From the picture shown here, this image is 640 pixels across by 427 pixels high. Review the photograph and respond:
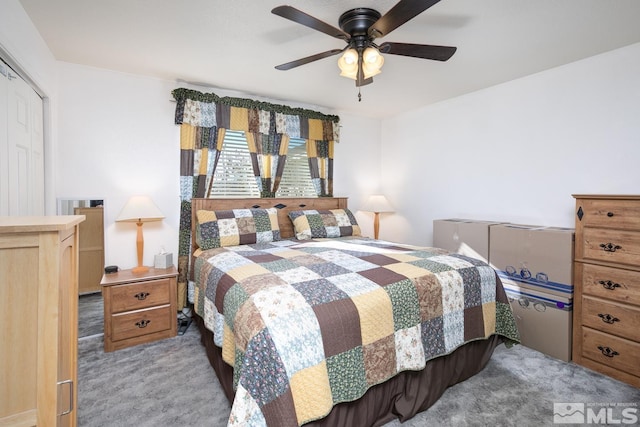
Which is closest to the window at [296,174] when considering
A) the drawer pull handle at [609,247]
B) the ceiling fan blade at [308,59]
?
the ceiling fan blade at [308,59]

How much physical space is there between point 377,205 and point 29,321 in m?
3.74

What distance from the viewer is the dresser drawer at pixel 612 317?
2.08 m

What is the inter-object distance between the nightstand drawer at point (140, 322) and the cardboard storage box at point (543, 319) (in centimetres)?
309

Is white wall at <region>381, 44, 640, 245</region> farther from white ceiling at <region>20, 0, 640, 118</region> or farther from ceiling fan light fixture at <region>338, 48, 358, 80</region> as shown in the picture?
ceiling fan light fixture at <region>338, 48, 358, 80</region>

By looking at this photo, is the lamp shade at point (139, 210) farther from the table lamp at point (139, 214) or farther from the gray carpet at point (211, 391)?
the gray carpet at point (211, 391)

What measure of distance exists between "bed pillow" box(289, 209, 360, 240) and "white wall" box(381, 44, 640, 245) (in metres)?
1.20

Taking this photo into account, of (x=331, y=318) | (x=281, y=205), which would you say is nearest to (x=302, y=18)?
(x=331, y=318)

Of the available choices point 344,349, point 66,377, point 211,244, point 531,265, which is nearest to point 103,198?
point 211,244

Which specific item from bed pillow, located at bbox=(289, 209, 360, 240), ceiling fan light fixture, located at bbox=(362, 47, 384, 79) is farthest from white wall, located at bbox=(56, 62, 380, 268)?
ceiling fan light fixture, located at bbox=(362, 47, 384, 79)

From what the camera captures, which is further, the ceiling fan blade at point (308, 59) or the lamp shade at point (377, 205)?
the lamp shade at point (377, 205)

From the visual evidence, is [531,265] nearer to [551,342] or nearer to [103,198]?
[551,342]

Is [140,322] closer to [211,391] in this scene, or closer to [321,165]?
[211,391]

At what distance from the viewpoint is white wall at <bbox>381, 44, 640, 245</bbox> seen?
8.05 ft

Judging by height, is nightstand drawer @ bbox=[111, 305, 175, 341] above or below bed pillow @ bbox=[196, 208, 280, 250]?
below
